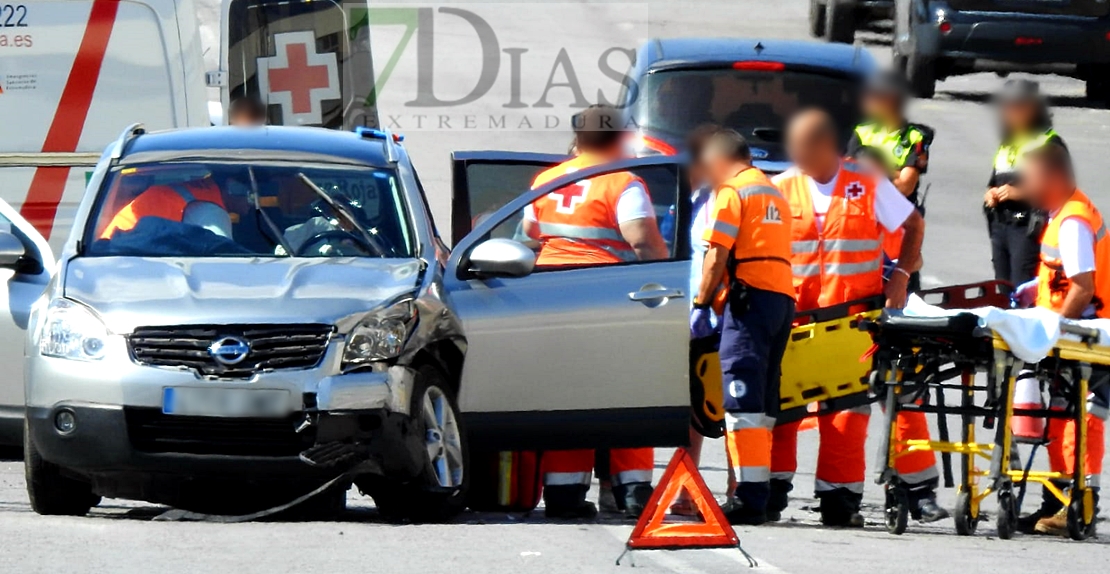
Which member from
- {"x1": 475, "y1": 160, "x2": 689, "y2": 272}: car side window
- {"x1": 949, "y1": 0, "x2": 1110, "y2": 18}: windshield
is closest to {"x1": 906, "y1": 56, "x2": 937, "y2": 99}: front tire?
{"x1": 949, "y1": 0, "x2": 1110, "y2": 18}: windshield

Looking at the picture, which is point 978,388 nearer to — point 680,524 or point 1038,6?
point 680,524

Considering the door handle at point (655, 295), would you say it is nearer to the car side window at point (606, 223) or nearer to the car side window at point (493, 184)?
the car side window at point (606, 223)

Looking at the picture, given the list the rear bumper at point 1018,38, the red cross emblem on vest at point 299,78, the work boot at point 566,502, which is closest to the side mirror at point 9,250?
the work boot at point 566,502

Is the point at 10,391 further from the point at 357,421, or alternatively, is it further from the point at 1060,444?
the point at 1060,444

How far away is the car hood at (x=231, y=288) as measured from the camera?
25.7ft

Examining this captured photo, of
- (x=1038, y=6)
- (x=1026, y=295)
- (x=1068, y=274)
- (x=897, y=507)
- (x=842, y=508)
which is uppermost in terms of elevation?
(x=1038, y=6)

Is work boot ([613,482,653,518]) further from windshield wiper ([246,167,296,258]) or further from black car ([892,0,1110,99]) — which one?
black car ([892,0,1110,99])

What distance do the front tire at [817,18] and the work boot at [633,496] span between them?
1809 centimetres

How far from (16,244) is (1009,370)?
3816 mm

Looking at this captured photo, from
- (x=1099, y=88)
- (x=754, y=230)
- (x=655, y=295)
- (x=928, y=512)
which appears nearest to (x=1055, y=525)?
(x=928, y=512)

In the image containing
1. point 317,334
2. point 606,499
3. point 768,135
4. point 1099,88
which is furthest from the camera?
point 1099,88

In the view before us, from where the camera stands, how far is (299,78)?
15.5 m

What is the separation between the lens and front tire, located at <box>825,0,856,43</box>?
25.7 metres

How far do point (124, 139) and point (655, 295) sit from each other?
2319 mm
